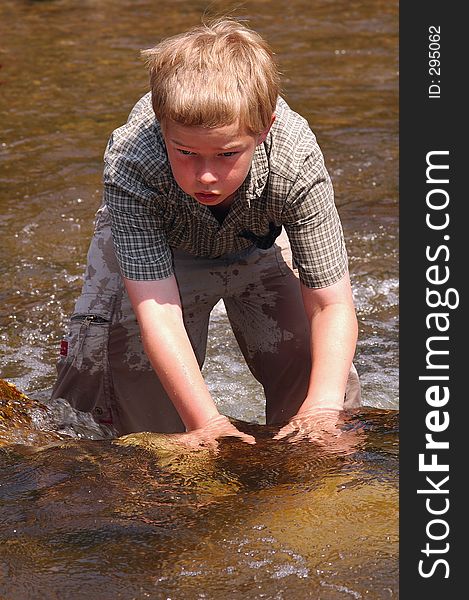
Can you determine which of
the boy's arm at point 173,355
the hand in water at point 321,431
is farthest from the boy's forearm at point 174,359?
the hand in water at point 321,431

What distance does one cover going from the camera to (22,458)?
10.7ft

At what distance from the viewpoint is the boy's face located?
3.08m

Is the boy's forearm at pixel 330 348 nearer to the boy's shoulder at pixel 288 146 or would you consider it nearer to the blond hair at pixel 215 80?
the boy's shoulder at pixel 288 146

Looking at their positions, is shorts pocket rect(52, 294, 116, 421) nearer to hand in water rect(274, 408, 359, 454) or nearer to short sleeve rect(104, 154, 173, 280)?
short sleeve rect(104, 154, 173, 280)

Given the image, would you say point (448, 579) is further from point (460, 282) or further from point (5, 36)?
point (5, 36)

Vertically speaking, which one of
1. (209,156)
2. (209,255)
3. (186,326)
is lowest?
(186,326)

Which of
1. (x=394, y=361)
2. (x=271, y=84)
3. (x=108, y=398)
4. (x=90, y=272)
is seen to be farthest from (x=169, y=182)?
(x=394, y=361)

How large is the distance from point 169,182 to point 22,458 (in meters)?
0.93

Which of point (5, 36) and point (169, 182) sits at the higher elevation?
point (5, 36)

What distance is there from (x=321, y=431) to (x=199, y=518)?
0.65 meters

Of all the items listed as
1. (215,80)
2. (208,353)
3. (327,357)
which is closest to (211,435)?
(327,357)

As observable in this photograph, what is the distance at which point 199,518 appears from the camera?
9.27ft

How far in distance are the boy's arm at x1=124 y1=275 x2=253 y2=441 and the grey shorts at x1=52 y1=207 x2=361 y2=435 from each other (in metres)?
0.44

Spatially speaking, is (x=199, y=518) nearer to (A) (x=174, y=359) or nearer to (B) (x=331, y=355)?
(A) (x=174, y=359)
